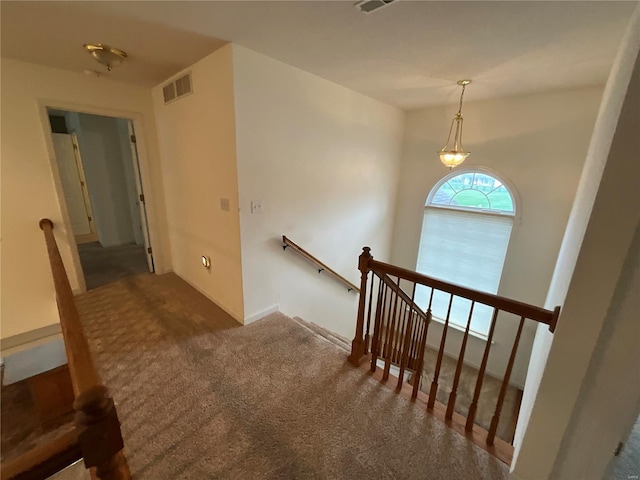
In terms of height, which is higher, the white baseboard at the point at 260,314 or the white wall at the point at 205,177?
the white wall at the point at 205,177

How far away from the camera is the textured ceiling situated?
1603 millimetres

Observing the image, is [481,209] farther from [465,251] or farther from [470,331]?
[470,331]

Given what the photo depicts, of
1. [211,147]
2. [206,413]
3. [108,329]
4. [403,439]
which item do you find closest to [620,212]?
[403,439]

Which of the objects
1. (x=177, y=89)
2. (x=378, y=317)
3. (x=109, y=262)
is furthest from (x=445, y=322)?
(x=109, y=262)

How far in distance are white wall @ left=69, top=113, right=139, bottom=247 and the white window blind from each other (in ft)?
16.8

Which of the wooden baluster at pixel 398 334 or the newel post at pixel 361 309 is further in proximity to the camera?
the wooden baluster at pixel 398 334

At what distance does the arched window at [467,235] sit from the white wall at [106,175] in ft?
16.7

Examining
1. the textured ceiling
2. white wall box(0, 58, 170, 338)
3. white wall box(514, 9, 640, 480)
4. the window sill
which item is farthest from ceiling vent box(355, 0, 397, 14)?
the window sill

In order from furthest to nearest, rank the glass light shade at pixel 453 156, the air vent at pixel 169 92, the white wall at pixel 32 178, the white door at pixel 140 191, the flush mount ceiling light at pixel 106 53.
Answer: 1. the white door at pixel 140 191
2. the glass light shade at pixel 453 156
3. the air vent at pixel 169 92
4. the white wall at pixel 32 178
5. the flush mount ceiling light at pixel 106 53

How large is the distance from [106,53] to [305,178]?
1907 mm

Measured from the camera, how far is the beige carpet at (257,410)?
Answer: 1.45m

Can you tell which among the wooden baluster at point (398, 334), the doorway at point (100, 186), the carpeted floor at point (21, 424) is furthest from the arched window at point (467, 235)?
the doorway at point (100, 186)

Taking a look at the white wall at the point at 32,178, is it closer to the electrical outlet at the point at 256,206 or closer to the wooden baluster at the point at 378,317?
the electrical outlet at the point at 256,206

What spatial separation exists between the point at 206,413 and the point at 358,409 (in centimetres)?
99
